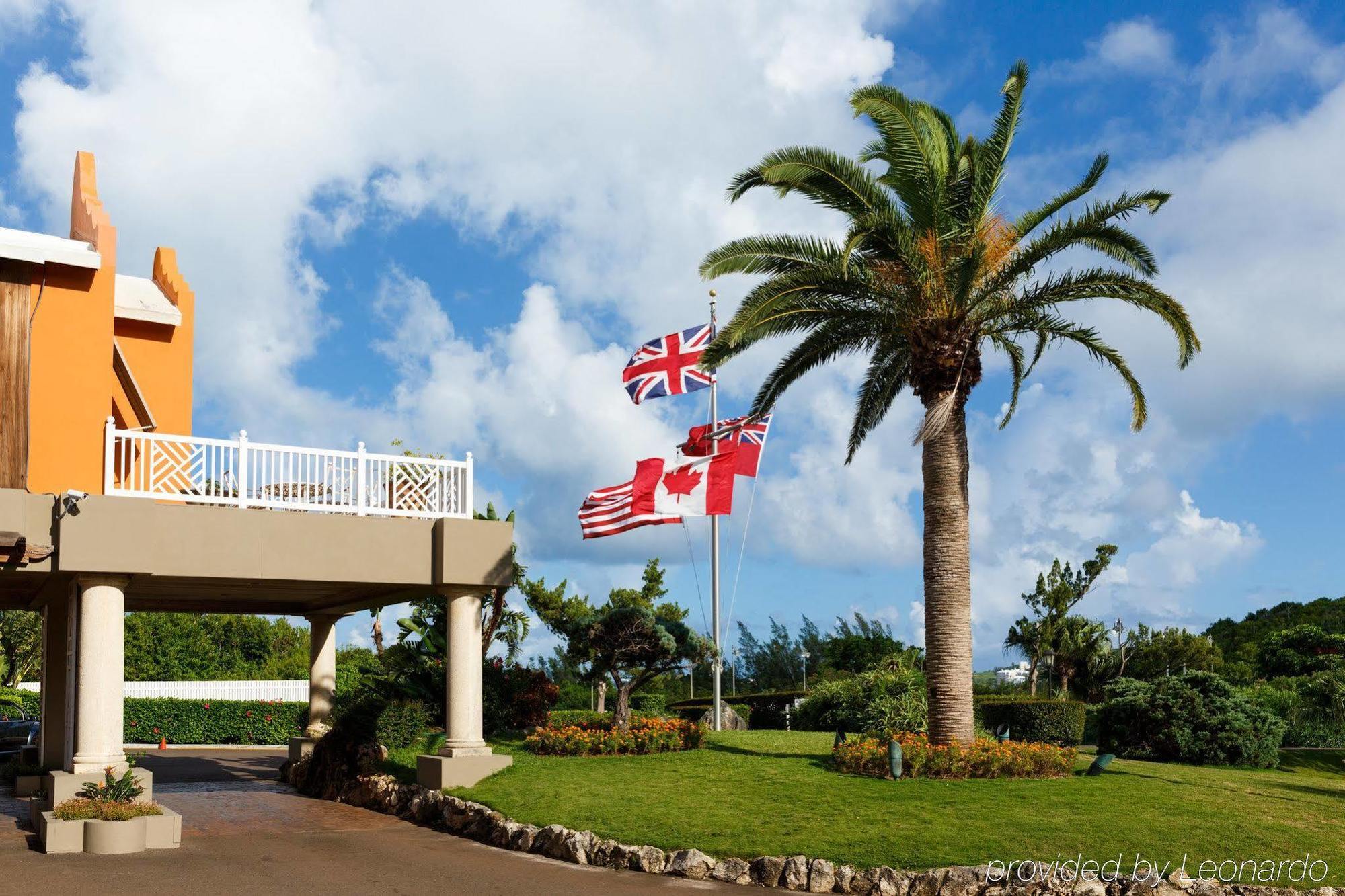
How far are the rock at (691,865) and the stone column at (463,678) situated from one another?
21.4 ft

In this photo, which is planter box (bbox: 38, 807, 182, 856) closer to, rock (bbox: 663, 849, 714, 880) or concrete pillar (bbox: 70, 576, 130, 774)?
concrete pillar (bbox: 70, 576, 130, 774)

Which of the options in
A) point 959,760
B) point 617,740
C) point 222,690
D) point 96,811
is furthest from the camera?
point 222,690

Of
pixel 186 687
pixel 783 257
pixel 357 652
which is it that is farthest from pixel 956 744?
pixel 357 652

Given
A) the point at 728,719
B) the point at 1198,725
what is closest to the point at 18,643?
the point at 728,719

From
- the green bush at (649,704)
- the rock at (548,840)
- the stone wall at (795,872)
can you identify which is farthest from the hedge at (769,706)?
the rock at (548,840)

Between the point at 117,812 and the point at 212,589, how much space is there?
5.66 meters

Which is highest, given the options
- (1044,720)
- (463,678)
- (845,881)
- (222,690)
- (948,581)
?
(948,581)

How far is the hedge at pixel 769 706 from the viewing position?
35.1 metres

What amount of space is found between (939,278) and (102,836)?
1423 centimetres

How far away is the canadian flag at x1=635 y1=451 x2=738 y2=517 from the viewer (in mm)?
23625

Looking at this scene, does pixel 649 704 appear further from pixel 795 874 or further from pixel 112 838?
pixel 795 874

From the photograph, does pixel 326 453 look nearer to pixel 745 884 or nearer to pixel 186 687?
pixel 745 884

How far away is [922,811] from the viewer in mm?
15617

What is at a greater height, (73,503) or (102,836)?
(73,503)
